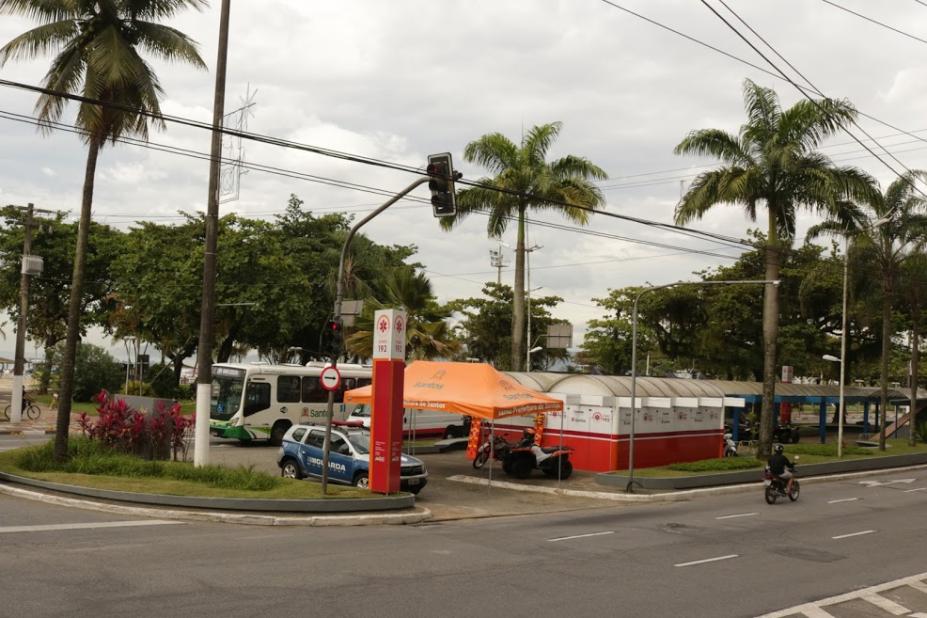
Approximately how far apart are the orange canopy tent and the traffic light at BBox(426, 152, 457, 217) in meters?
8.45

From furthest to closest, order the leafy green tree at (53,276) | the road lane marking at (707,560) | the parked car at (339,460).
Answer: the leafy green tree at (53,276) < the parked car at (339,460) < the road lane marking at (707,560)

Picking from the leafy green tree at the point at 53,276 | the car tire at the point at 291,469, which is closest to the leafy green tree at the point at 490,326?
the leafy green tree at the point at 53,276

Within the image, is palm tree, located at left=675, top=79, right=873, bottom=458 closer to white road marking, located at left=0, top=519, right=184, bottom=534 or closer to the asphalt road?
the asphalt road

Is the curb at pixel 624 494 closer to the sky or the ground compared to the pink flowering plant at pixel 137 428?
closer to the ground

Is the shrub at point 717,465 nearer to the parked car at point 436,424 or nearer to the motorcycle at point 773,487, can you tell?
the motorcycle at point 773,487

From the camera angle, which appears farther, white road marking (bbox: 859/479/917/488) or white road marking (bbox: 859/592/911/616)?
white road marking (bbox: 859/479/917/488)

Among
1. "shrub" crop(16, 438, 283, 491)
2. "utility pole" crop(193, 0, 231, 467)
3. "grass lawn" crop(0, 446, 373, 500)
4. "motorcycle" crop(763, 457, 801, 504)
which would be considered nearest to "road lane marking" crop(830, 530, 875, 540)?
"motorcycle" crop(763, 457, 801, 504)

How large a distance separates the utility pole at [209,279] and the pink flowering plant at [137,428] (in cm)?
197

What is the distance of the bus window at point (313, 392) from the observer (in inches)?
1383

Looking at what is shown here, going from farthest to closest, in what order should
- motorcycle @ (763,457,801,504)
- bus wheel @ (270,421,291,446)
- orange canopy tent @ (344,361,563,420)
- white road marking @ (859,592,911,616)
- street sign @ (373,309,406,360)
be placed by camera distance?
bus wheel @ (270,421,291,446), orange canopy tent @ (344,361,563,420), motorcycle @ (763,457,801,504), street sign @ (373,309,406,360), white road marking @ (859,592,911,616)

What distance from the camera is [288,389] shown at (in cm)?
3456

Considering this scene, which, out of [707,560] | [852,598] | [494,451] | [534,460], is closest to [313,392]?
[494,451]

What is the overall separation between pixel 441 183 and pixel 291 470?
10.2 meters

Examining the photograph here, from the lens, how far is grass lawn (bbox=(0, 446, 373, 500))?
691 inches
